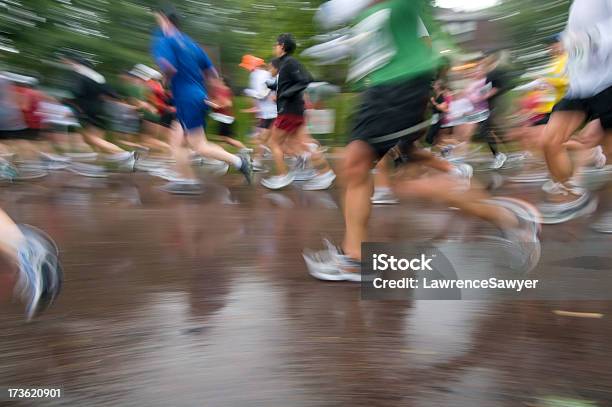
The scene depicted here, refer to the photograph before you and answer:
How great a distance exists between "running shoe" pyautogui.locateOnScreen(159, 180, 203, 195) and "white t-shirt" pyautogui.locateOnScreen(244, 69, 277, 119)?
3088 mm

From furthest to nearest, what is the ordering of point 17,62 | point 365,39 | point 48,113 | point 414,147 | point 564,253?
point 17,62
point 48,113
point 564,253
point 414,147
point 365,39

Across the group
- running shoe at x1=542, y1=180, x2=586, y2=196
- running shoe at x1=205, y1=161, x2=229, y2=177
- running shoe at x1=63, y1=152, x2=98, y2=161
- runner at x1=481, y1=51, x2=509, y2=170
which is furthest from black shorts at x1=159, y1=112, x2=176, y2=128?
running shoe at x1=542, y1=180, x2=586, y2=196

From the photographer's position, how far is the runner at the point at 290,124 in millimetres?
7379

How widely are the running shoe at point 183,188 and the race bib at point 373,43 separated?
4.19 m

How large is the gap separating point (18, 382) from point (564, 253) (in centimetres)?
349

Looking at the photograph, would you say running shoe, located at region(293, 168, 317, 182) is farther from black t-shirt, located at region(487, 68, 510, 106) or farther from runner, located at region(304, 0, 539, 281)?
runner, located at region(304, 0, 539, 281)

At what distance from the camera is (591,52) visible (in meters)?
4.39

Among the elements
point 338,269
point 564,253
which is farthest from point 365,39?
point 564,253

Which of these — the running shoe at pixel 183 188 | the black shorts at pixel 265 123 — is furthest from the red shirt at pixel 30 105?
the black shorts at pixel 265 123

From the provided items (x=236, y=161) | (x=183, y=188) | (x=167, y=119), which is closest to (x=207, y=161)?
(x=167, y=119)

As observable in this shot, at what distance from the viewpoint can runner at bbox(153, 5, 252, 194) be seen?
6586 mm

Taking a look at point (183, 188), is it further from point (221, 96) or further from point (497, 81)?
point (497, 81)

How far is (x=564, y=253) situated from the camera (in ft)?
14.5

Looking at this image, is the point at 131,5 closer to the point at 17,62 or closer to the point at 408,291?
the point at 17,62
